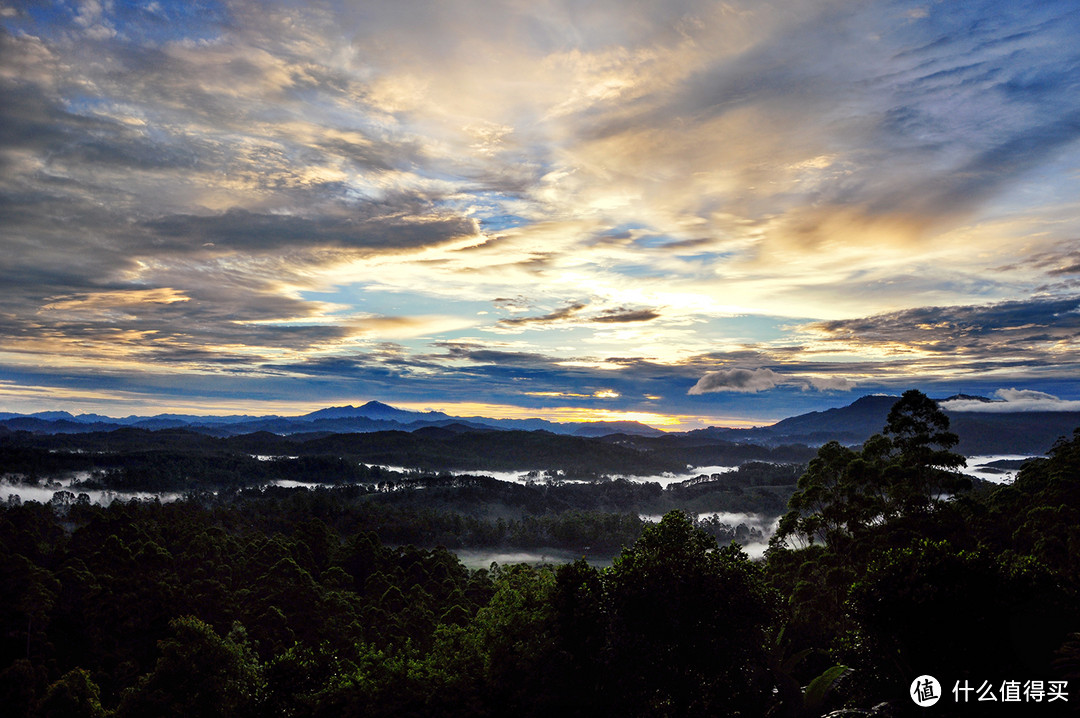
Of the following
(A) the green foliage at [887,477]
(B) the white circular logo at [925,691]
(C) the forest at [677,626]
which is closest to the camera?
(B) the white circular logo at [925,691]

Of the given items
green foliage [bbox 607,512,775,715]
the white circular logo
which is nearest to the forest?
green foliage [bbox 607,512,775,715]

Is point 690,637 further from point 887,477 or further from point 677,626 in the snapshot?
point 887,477

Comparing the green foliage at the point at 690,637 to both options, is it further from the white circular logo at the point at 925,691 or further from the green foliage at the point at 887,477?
the green foliage at the point at 887,477

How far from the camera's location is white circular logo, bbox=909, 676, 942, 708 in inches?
886

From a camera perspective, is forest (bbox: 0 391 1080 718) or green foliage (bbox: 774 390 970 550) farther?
green foliage (bbox: 774 390 970 550)

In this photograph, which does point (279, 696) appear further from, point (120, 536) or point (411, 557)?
point (411, 557)

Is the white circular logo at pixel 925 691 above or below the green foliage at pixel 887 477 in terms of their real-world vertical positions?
below

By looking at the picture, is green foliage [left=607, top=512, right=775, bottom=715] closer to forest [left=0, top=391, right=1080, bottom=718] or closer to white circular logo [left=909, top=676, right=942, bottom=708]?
forest [left=0, top=391, right=1080, bottom=718]

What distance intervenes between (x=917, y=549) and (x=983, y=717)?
27.6 feet

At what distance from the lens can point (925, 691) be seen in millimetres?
22906

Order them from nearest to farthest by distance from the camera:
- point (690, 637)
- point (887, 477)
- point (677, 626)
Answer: point (677, 626) → point (690, 637) → point (887, 477)

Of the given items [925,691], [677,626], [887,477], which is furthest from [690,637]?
[887,477]

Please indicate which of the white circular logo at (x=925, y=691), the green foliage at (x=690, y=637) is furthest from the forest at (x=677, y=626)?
the white circular logo at (x=925, y=691)

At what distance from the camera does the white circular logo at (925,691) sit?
73.8 ft
